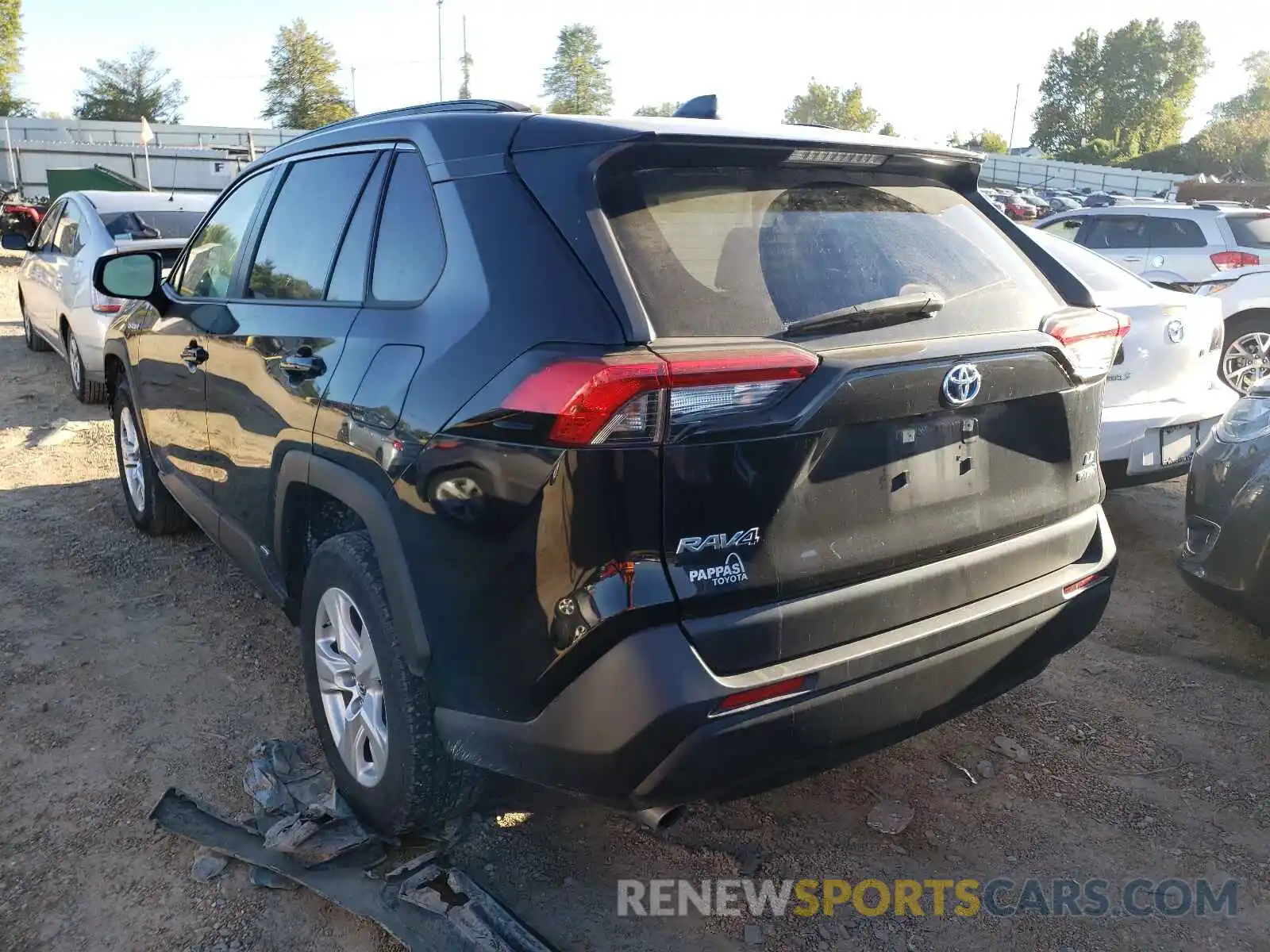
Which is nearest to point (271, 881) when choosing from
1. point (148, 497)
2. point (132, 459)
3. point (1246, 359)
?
point (148, 497)

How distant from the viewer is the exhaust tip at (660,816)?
7.13 feet

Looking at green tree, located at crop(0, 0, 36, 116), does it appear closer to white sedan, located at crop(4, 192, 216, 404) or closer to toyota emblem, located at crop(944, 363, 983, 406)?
white sedan, located at crop(4, 192, 216, 404)

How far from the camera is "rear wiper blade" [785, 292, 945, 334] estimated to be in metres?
2.19

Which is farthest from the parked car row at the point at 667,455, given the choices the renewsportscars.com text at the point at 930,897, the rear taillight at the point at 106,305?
the rear taillight at the point at 106,305

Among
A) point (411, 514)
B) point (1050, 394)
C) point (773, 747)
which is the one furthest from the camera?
point (1050, 394)

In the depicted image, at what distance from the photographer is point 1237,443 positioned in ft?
12.7

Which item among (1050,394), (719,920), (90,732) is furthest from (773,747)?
(90,732)

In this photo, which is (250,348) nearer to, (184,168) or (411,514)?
(411,514)

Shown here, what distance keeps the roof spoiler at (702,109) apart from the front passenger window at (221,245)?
1716mm

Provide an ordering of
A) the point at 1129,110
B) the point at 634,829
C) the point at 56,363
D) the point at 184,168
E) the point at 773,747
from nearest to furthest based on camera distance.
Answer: the point at 773,747, the point at 634,829, the point at 56,363, the point at 184,168, the point at 1129,110

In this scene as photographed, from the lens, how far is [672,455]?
194cm

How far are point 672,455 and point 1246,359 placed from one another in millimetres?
8363

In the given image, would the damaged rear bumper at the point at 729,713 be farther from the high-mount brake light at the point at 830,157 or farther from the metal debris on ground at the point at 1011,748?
the high-mount brake light at the point at 830,157

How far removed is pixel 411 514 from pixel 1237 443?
10.7 ft
